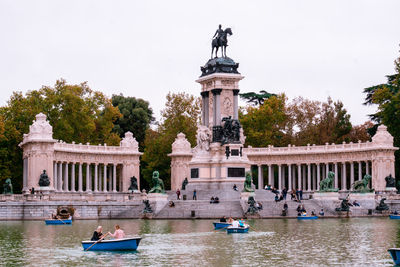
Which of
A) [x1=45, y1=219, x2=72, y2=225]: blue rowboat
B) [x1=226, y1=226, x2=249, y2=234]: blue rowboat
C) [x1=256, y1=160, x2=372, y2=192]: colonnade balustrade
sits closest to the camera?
[x1=226, y1=226, x2=249, y2=234]: blue rowboat

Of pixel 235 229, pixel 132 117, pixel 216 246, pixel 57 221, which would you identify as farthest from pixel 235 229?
pixel 132 117

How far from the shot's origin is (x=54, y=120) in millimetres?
99062

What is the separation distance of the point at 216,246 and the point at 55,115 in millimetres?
64078

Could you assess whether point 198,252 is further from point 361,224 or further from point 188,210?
point 188,210

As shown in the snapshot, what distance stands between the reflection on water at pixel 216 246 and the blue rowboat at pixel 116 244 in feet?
1.39

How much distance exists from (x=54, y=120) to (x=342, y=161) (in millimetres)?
35038

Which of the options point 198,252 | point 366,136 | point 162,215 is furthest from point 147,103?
point 198,252

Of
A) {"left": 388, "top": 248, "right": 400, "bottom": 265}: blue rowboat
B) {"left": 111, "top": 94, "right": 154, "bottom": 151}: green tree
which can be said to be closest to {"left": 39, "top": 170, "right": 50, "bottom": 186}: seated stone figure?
{"left": 111, "top": 94, "right": 154, "bottom": 151}: green tree

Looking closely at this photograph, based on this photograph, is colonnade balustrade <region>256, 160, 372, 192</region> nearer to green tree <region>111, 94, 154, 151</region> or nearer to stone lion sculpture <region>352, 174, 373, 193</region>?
stone lion sculpture <region>352, 174, 373, 193</region>

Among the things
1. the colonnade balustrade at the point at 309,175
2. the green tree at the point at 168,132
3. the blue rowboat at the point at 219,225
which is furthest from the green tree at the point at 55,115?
the blue rowboat at the point at 219,225

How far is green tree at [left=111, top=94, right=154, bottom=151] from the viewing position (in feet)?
392

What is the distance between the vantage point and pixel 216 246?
124 ft

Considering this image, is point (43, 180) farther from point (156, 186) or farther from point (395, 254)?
point (395, 254)

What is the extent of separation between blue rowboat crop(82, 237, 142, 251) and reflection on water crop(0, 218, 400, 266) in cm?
42
